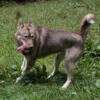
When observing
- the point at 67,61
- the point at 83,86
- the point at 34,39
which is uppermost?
the point at 34,39

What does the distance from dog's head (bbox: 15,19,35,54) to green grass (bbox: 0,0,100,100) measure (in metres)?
0.67

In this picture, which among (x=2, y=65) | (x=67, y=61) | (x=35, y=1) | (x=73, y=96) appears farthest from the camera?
(x=35, y=1)

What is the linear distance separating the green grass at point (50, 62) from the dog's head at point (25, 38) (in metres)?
0.67

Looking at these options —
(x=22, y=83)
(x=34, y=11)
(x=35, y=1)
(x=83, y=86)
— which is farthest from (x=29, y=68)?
(x=35, y=1)

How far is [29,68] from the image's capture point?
5.68 meters

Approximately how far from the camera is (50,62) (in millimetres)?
6855

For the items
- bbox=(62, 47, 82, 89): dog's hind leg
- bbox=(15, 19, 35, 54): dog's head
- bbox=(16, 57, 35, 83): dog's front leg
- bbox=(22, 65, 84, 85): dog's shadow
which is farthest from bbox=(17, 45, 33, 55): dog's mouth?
bbox=(62, 47, 82, 89): dog's hind leg

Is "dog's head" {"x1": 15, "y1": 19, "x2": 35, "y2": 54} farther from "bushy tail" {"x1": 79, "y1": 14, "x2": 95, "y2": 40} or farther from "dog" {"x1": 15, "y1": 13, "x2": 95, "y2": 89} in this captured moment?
"bushy tail" {"x1": 79, "y1": 14, "x2": 95, "y2": 40}

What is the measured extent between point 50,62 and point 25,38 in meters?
1.80

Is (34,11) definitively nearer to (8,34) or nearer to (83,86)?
(8,34)

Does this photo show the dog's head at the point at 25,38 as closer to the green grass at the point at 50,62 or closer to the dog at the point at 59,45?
the dog at the point at 59,45

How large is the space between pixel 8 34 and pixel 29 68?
294 centimetres

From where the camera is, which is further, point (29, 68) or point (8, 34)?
point (8, 34)

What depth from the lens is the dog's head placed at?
202 inches
